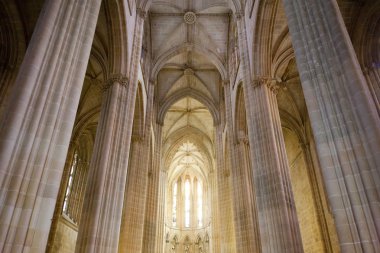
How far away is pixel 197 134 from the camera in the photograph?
28500 millimetres

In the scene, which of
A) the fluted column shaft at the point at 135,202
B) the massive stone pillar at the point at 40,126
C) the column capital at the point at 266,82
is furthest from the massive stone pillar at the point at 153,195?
the massive stone pillar at the point at 40,126

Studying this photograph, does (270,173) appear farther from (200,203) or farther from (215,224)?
(200,203)

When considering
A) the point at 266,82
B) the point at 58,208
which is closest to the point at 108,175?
the point at 266,82

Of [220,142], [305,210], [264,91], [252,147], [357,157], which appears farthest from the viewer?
[220,142]

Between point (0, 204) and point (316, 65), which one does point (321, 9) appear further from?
point (0, 204)

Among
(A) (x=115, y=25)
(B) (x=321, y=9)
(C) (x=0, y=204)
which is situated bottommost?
(C) (x=0, y=204)

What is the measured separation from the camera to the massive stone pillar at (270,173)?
25.6 ft

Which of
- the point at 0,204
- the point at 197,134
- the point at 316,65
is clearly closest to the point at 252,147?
the point at 316,65

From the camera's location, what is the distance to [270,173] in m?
8.70

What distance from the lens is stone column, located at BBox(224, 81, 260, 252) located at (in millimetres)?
12312

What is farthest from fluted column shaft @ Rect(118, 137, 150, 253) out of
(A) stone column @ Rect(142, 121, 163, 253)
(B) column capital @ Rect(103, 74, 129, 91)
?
(B) column capital @ Rect(103, 74, 129, 91)

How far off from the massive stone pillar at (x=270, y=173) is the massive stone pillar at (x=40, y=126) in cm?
599

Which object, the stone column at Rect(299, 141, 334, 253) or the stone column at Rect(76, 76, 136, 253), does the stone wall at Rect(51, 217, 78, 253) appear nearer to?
the stone column at Rect(76, 76, 136, 253)

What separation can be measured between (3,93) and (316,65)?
10.8 m
